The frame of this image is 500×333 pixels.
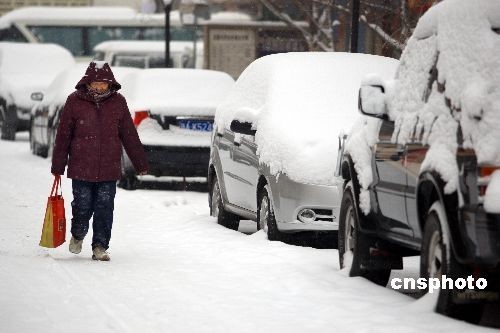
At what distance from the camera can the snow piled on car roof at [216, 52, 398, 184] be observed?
1251 cm

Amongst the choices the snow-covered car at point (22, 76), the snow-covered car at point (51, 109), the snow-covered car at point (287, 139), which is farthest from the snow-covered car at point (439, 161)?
the snow-covered car at point (22, 76)

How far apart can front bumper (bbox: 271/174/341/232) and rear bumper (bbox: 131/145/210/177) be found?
21.1 feet

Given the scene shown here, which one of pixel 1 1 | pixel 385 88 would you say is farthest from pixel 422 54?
pixel 1 1

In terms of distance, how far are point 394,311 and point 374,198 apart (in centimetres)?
141

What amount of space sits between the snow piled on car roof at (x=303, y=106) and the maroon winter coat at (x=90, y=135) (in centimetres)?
155

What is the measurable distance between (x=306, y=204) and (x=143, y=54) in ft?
125

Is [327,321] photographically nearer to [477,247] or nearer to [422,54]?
[477,247]

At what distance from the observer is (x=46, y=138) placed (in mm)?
25594

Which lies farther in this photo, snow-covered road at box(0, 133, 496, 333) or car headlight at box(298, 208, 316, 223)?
car headlight at box(298, 208, 316, 223)

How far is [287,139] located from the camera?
1268 cm

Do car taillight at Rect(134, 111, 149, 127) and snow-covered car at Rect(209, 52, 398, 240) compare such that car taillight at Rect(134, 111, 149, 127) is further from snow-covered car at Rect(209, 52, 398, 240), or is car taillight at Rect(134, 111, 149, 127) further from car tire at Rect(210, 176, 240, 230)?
snow-covered car at Rect(209, 52, 398, 240)

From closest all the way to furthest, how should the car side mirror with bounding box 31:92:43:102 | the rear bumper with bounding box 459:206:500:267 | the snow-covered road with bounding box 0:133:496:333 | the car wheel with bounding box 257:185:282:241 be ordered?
the rear bumper with bounding box 459:206:500:267, the snow-covered road with bounding box 0:133:496:333, the car wheel with bounding box 257:185:282:241, the car side mirror with bounding box 31:92:43:102

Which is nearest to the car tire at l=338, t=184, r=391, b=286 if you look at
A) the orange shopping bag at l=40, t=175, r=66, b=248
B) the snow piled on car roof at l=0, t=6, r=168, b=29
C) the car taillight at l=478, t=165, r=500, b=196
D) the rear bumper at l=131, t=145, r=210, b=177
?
the orange shopping bag at l=40, t=175, r=66, b=248

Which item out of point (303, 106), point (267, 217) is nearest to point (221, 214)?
point (267, 217)
